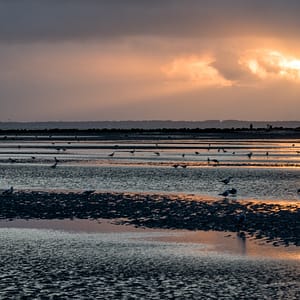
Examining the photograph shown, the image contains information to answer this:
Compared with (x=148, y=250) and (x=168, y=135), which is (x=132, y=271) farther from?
(x=168, y=135)


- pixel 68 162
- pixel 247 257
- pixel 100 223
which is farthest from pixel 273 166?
pixel 247 257

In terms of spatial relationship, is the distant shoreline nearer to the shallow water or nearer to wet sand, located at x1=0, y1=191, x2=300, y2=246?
wet sand, located at x1=0, y1=191, x2=300, y2=246

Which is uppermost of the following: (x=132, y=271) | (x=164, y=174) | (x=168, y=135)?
(x=168, y=135)

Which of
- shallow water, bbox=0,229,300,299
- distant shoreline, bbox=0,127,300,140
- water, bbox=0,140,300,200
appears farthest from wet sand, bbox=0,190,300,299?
distant shoreline, bbox=0,127,300,140

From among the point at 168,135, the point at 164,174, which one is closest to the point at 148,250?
the point at 164,174

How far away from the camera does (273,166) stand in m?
38.9

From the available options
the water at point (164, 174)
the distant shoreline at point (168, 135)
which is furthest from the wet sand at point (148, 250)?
the distant shoreline at point (168, 135)

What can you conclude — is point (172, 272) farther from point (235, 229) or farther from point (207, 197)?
point (207, 197)

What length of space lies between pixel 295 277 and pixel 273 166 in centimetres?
2676

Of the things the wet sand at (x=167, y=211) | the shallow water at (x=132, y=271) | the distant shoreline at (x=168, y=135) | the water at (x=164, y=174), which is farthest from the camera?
the distant shoreline at (x=168, y=135)

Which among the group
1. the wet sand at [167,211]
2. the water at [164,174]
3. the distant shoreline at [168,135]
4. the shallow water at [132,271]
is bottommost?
the shallow water at [132,271]

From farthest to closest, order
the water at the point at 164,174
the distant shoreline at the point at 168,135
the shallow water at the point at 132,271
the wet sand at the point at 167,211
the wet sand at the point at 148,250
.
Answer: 1. the distant shoreline at the point at 168,135
2. the water at the point at 164,174
3. the wet sand at the point at 167,211
4. the wet sand at the point at 148,250
5. the shallow water at the point at 132,271

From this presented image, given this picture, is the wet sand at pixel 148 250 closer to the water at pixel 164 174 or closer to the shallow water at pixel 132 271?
the shallow water at pixel 132 271

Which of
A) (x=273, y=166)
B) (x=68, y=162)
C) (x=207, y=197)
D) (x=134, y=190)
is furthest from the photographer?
(x=68, y=162)
